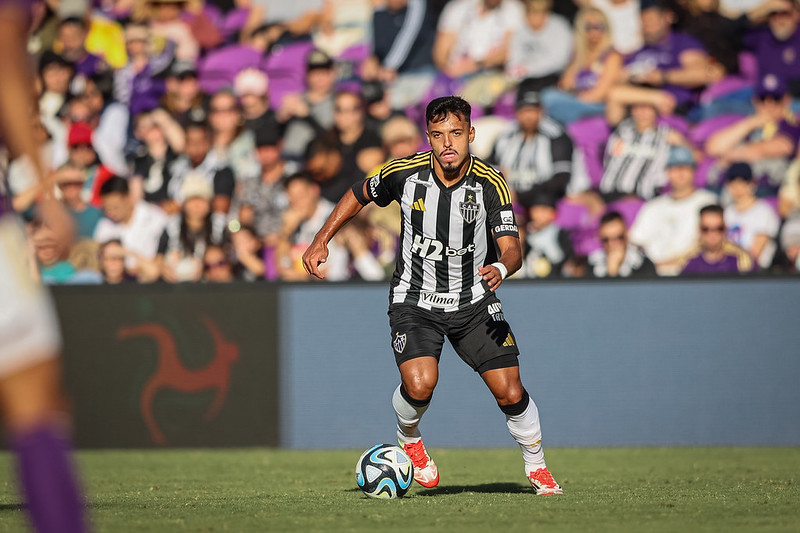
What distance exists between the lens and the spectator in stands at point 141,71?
12.8m

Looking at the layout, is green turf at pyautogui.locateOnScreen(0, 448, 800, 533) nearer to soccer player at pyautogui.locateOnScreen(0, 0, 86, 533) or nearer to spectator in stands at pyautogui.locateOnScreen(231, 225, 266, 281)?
spectator in stands at pyautogui.locateOnScreen(231, 225, 266, 281)

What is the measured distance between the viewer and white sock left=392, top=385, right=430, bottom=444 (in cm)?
671

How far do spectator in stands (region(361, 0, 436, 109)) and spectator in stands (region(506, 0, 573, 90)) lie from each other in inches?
34.6

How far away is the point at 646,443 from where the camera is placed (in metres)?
9.84

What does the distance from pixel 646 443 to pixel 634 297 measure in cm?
119

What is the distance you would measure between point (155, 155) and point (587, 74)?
4439mm

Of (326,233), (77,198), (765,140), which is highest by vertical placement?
(765,140)

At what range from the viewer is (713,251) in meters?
10.3

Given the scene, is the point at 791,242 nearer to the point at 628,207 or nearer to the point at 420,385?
the point at 628,207

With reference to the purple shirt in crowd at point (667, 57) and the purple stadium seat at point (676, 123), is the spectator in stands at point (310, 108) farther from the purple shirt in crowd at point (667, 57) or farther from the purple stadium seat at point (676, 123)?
the purple stadium seat at point (676, 123)

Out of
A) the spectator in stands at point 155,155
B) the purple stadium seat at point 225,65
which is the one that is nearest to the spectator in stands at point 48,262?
the spectator in stands at point 155,155

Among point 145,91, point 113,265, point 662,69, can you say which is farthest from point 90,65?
point 662,69

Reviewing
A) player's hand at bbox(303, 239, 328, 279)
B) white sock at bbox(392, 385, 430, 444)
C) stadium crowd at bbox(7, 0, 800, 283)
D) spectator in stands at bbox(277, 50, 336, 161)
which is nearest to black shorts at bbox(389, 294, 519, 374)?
white sock at bbox(392, 385, 430, 444)

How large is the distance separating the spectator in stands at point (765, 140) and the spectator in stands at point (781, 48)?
12 cm
